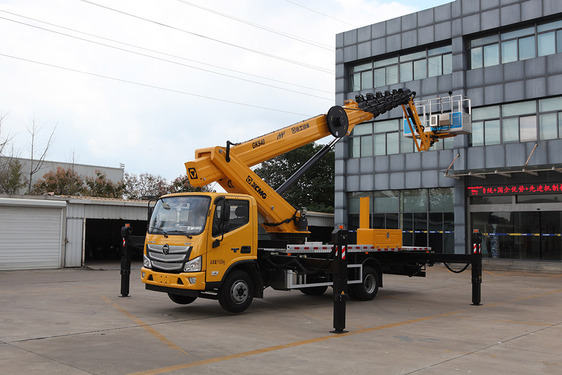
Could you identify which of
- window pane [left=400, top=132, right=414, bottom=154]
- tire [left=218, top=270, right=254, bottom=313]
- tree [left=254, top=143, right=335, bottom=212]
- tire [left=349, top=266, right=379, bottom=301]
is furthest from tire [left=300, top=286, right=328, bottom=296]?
tree [left=254, top=143, right=335, bottom=212]

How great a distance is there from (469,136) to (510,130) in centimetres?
219

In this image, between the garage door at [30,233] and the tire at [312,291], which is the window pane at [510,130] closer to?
the tire at [312,291]

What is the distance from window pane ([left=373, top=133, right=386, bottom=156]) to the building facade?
6 centimetres

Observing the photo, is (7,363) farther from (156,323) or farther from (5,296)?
(5,296)

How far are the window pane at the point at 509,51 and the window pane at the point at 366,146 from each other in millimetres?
8830

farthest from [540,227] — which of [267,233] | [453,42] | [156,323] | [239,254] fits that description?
[156,323]

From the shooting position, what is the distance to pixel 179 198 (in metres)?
11.4

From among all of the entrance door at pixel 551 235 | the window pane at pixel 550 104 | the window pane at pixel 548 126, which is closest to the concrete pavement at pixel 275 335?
the entrance door at pixel 551 235

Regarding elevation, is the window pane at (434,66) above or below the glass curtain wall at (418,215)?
above

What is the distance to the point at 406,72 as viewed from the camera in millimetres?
31562

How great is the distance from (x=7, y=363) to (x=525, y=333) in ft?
27.5

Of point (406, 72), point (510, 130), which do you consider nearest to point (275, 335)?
point (510, 130)

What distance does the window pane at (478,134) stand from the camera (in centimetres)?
2805

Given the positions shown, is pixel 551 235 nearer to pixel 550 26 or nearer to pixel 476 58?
pixel 476 58
